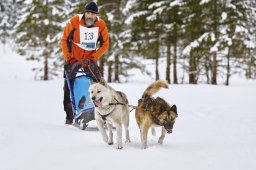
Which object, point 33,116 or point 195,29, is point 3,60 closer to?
point 195,29

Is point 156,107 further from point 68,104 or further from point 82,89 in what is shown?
point 68,104

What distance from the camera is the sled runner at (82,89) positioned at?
7.25m

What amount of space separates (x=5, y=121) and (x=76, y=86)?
1776 mm

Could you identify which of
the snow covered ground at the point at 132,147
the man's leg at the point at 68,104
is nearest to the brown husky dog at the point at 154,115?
the snow covered ground at the point at 132,147

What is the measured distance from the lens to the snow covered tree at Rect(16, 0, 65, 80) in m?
28.3

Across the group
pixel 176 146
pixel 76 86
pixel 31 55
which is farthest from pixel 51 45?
pixel 176 146

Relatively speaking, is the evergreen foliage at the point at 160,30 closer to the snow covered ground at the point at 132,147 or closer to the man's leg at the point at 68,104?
the snow covered ground at the point at 132,147

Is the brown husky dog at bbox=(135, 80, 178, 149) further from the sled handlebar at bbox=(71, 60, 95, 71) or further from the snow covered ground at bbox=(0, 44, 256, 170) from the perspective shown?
the sled handlebar at bbox=(71, 60, 95, 71)

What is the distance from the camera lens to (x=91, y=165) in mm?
4391

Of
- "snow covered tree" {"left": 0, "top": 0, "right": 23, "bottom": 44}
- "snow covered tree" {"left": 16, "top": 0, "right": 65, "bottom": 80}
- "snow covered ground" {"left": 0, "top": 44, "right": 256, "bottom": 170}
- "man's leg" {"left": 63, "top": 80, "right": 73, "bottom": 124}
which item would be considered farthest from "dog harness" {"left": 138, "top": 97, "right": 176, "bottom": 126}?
"snow covered tree" {"left": 0, "top": 0, "right": 23, "bottom": 44}

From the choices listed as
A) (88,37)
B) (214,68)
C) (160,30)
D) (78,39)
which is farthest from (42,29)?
(88,37)

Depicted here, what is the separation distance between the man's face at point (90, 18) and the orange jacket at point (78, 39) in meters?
0.08

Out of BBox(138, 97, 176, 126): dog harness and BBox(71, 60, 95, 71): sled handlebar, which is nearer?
BBox(138, 97, 176, 126): dog harness

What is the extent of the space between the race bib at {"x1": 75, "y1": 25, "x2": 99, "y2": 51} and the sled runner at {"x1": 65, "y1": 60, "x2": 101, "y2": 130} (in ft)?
1.28
